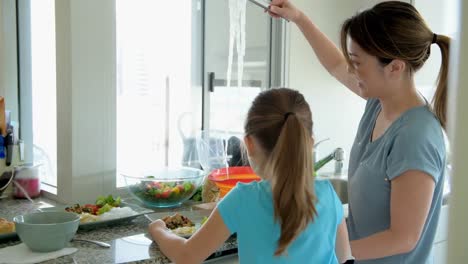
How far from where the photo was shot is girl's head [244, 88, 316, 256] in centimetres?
88

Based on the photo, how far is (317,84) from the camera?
2271mm

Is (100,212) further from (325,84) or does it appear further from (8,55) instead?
(325,84)

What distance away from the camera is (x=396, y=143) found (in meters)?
1.03

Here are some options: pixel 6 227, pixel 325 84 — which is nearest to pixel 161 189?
pixel 6 227

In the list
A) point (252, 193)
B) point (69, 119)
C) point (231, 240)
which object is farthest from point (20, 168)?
point (252, 193)

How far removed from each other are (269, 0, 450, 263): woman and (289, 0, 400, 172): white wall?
A: 1040 mm

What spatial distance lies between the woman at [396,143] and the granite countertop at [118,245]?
0.41m

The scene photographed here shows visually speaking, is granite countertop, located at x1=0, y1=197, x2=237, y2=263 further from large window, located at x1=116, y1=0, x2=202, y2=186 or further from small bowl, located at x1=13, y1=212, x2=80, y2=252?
large window, located at x1=116, y1=0, x2=202, y2=186

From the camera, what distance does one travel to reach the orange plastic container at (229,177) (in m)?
1.60

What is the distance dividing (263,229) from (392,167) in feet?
1.07

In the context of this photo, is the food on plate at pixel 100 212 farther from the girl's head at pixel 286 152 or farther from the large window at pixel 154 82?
the girl's head at pixel 286 152

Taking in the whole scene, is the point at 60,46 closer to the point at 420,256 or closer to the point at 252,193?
the point at 252,193

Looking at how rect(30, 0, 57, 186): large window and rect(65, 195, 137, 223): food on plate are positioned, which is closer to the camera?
rect(65, 195, 137, 223): food on plate

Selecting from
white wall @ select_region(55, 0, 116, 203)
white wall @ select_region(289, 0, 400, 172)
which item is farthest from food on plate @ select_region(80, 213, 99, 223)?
white wall @ select_region(289, 0, 400, 172)
